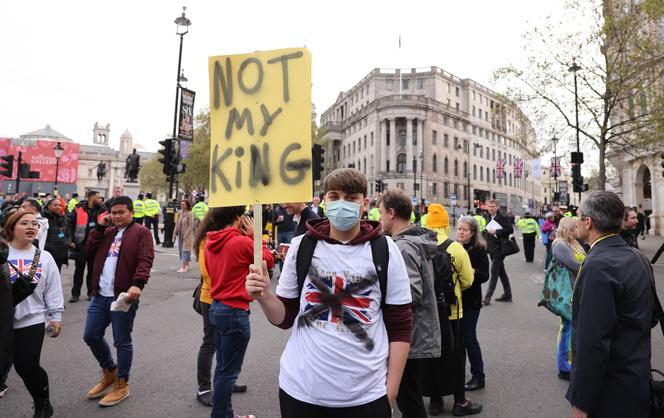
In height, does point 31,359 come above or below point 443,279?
below

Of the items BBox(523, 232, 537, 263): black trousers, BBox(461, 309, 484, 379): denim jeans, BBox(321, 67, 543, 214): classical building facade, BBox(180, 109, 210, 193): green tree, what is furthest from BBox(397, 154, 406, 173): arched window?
BBox(461, 309, 484, 379): denim jeans

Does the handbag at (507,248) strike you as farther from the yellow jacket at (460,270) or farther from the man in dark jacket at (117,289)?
the man in dark jacket at (117,289)

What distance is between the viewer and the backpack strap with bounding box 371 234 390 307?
1853mm

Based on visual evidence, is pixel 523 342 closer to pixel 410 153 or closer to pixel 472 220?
pixel 472 220

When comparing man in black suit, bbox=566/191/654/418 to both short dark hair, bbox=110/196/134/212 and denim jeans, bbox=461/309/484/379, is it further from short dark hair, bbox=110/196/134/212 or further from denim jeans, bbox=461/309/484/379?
short dark hair, bbox=110/196/134/212

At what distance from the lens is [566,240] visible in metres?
4.74

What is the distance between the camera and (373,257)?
187 cm

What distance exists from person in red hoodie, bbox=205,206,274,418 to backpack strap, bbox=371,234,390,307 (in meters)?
1.55

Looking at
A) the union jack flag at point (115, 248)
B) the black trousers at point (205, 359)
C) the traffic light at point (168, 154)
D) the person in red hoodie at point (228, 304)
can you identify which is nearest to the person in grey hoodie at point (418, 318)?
the person in red hoodie at point (228, 304)

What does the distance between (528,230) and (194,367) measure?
40.1 feet

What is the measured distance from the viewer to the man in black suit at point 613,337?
2018 millimetres

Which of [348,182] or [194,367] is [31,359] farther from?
[348,182]

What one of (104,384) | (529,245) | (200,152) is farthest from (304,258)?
(200,152)

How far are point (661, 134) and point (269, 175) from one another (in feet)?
71.0
